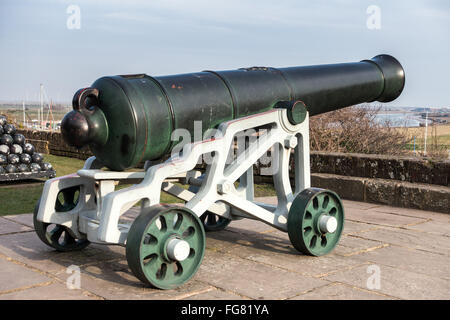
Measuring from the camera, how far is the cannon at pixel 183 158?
11.5ft

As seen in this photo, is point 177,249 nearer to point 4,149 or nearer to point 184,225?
point 184,225

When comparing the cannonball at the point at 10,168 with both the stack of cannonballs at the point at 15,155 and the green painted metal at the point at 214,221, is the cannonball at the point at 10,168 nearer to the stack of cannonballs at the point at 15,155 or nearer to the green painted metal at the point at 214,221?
the stack of cannonballs at the point at 15,155

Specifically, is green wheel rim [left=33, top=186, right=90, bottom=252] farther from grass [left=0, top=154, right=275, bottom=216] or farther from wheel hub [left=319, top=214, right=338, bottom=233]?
grass [left=0, top=154, right=275, bottom=216]

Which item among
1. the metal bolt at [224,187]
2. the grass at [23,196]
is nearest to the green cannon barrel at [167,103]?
the metal bolt at [224,187]

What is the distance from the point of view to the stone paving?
337 centimetres

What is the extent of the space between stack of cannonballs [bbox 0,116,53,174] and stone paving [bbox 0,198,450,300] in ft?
13.9

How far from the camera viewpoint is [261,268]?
3939mm

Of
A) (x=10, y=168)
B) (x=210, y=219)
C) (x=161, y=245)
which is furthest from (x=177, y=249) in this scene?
(x=10, y=168)

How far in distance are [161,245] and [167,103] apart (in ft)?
3.37

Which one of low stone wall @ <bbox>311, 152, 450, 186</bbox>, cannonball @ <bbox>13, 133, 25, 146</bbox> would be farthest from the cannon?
cannonball @ <bbox>13, 133, 25, 146</bbox>

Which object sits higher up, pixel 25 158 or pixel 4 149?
pixel 4 149
